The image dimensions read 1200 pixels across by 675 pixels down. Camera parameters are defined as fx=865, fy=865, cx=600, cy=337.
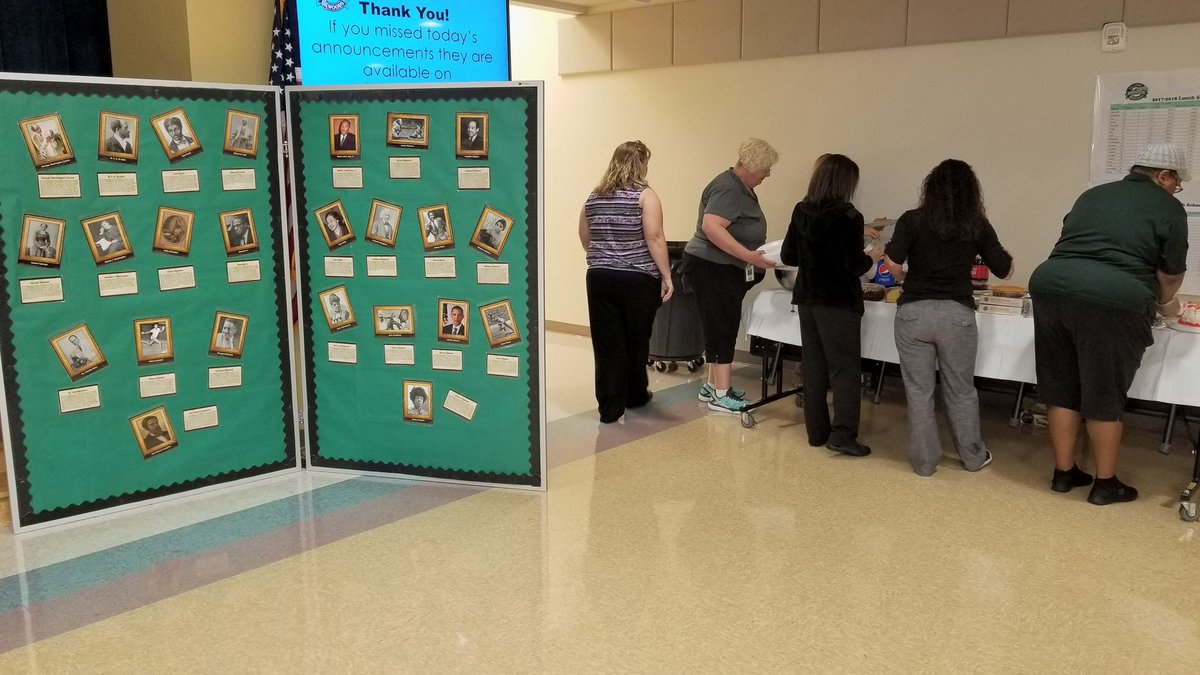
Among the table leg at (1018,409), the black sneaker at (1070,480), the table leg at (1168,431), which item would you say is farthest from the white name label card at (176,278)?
the table leg at (1168,431)

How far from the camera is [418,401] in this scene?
3869mm

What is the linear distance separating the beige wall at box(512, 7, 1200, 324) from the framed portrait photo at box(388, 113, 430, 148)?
316 cm

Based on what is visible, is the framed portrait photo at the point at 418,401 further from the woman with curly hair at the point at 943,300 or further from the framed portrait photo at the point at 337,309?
the woman with curly hair at the point at 943,300

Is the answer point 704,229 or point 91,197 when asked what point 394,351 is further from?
point 704,229

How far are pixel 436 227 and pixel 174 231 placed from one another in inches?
42.1

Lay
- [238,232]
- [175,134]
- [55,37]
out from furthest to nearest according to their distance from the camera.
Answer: [55,37] < [238,232] < [175,134]

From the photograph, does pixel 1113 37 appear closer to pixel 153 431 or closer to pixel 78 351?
pixel 153 431

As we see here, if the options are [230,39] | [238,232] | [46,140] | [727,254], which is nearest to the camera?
[46,140]

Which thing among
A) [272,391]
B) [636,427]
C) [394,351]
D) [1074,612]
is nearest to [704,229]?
[636,427]

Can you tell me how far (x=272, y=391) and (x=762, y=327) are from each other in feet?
8.76

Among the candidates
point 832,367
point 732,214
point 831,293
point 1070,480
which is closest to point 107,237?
point 732,214

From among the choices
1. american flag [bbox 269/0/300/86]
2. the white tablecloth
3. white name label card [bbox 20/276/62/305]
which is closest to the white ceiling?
american flag [bbox 269/0/300/86]

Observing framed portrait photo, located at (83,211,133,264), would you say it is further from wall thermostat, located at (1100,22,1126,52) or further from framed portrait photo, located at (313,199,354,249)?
wall thermostat, located at (1100,22,1126,52)

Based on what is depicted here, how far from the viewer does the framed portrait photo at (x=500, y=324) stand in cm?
370
